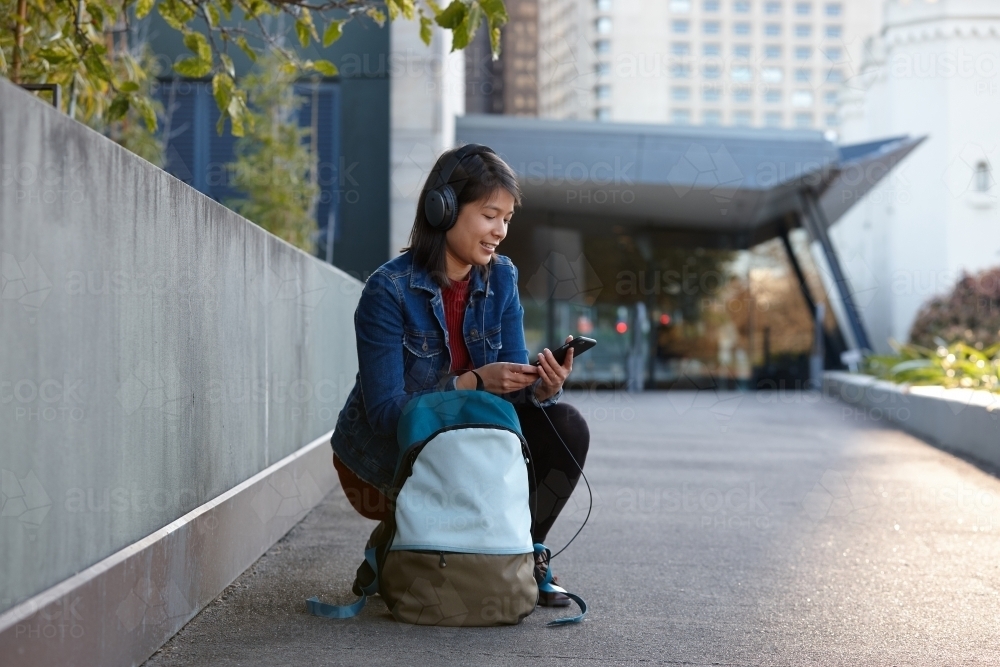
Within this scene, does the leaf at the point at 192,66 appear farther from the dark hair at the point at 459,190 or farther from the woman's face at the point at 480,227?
the woman's face at the point at 480,227

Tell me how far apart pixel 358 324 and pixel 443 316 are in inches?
10.6

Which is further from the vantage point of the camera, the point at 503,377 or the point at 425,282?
the point at 425,282

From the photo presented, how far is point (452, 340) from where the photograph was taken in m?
3.33

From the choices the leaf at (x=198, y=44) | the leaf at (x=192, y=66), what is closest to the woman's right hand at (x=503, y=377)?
the leaf at (x=192, y=66)

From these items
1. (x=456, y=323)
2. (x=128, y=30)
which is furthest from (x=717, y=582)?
(x=128, y=30)

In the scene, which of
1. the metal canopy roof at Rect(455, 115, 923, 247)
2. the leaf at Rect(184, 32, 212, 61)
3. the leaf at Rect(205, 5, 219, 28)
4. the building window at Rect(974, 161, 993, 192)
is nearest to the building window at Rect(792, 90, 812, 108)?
the building window at Rect(974, 161, 993, 192)

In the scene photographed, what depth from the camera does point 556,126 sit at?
54.5 feet

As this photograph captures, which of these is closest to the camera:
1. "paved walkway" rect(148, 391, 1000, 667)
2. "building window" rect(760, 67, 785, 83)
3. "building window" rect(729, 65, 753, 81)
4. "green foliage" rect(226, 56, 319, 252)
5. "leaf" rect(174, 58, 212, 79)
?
"paved walkway" rect(148, 391, 1000, 667)

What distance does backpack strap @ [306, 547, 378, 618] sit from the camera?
3.07 metres

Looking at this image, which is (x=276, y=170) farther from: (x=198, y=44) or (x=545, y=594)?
(x=545, y=594)

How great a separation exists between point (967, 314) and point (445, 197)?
15.9 m

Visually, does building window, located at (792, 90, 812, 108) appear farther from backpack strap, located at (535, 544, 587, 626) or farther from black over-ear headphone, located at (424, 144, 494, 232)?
backpack strap, located at (535, 544, 587, 626)

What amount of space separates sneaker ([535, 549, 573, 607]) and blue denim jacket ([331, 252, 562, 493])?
0.50 m

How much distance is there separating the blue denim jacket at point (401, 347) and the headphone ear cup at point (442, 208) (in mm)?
159
